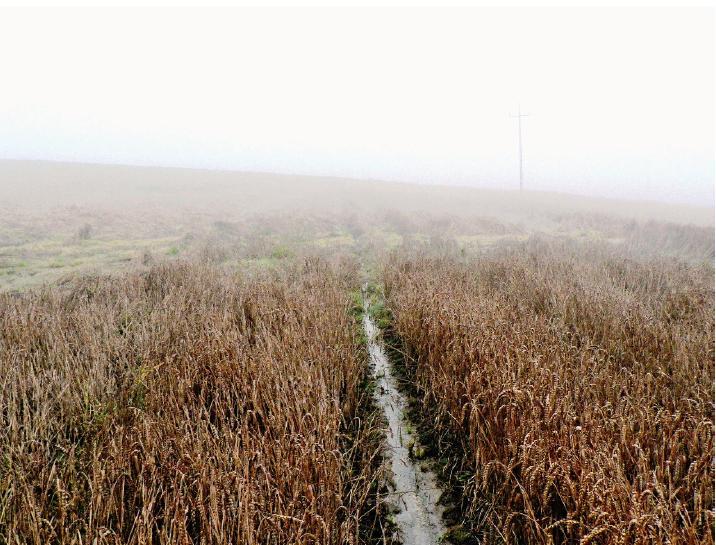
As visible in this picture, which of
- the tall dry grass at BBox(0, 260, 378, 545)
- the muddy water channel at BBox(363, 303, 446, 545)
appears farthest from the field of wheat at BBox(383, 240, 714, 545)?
the tall dry grass at BBox(0, 260, 378, 545)

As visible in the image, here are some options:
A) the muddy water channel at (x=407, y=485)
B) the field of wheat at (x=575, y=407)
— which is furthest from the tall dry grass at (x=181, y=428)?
the field of wheat at (x=575, y=407)

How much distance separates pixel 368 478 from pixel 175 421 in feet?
4.24

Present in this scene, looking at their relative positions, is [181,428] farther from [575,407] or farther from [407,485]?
[575,407]

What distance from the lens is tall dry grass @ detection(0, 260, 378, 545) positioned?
1819 mm

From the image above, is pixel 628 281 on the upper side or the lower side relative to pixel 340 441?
upper

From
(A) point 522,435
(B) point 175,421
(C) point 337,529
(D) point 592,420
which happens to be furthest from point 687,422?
(B) point 175,421

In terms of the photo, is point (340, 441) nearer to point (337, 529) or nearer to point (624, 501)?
point (337, 529)

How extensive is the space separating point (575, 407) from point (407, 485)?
1.26 meters

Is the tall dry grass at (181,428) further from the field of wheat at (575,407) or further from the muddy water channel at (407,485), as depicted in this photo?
the field of wheat at (575,407)

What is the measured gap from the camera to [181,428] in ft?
7.77

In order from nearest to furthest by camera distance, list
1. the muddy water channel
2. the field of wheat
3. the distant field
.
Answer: the field of wheat < the muddy water channel < the distant field

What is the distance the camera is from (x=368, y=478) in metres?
2.60

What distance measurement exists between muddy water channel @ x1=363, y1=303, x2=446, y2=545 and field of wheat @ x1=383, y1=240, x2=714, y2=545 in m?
0.24

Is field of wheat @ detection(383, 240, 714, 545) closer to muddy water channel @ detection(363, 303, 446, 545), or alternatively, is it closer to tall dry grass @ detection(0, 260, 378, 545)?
muddy water channel @ detection(363, 303, 446, 545)
